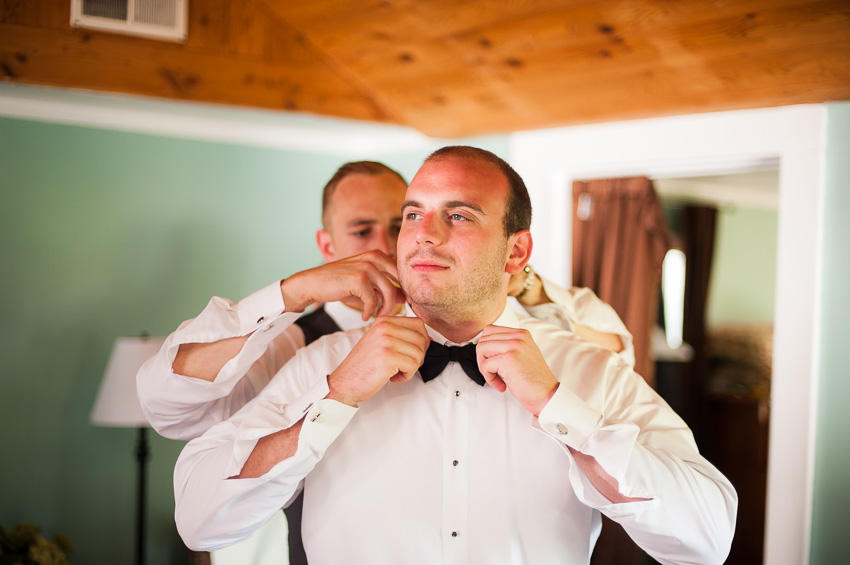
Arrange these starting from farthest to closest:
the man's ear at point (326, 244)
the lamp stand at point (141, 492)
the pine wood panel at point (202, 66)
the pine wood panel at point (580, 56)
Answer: the lamp stand at point (141, 492)
the pine wood panel at point (202, 66)
the pine wood panel at point (580, 56)
the man's ear at point (326, 244)

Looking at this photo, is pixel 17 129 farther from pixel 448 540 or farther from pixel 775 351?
pixel 775 351

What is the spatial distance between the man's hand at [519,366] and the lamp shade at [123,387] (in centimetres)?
203

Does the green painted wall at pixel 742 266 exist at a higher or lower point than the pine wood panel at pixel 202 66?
lower

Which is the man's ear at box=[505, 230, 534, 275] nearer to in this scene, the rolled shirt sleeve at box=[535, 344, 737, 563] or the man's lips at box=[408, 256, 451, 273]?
the man's lips at box=[408, 256, 451, 273]

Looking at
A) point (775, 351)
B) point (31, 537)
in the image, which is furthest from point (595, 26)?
point (31, 537)

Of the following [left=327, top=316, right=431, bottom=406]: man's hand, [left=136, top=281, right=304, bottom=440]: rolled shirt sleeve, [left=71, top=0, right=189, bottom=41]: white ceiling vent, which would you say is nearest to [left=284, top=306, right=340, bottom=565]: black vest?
[left=136, top=281, right=304, bottom=440]: rolled shirt sleeve

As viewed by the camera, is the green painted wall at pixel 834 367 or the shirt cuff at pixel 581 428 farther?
Result: the green painted wall at pixel 834 367

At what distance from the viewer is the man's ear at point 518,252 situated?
1826 mm

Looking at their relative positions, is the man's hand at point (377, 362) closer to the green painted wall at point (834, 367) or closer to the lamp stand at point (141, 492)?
the green painted wall at point (834, 367)

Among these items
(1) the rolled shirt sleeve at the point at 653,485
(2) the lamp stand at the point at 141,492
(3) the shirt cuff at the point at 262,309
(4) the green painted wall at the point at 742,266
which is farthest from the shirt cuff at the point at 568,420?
(4) the green painted wall at the point at 742,266

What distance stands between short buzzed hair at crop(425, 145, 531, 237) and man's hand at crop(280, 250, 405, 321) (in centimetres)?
30

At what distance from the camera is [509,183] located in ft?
5.82

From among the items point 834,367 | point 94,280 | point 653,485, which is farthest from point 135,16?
point 834,367

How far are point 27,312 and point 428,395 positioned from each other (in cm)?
238
